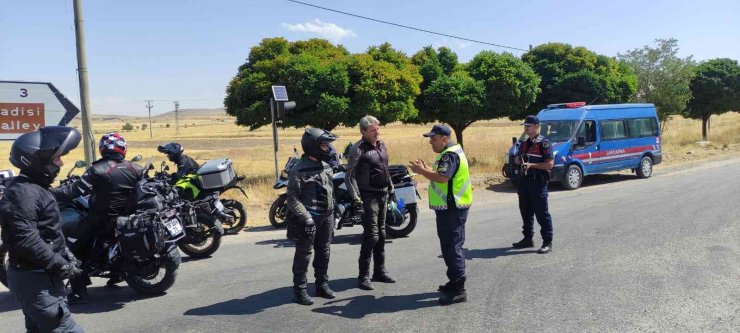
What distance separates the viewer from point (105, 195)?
5.64 m

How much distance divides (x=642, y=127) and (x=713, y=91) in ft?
66.3

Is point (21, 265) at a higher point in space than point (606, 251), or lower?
higher

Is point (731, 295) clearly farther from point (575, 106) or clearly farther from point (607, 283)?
point (575, 106)

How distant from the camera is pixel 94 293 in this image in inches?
237

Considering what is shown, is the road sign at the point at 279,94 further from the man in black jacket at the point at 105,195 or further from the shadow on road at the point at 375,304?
the shadow on road at the point at 375,304

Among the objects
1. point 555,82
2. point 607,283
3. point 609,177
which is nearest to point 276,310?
point 607,283

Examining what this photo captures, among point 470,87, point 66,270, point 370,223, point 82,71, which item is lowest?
point 370,223

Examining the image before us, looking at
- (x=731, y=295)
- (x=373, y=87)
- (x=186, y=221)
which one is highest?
(x=373, y=87)

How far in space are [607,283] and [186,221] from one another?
496 centimetres

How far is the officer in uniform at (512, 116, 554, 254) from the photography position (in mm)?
7156

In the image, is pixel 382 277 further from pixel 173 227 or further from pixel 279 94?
pixel 279 94

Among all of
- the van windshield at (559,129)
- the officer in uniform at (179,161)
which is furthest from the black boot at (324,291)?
the van windshield at (559,129)

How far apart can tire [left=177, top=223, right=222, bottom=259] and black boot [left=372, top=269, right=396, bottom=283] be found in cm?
250

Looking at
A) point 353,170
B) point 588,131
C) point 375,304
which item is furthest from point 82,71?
point 588,131
